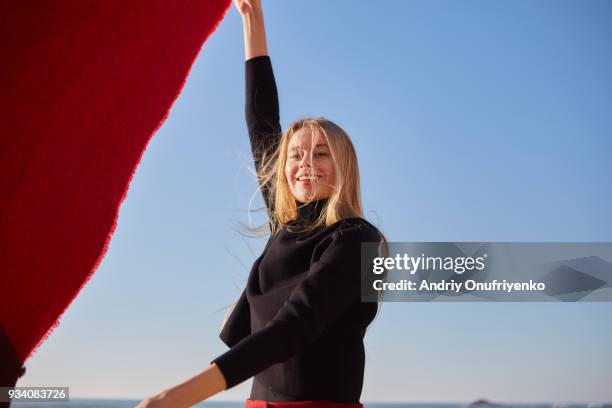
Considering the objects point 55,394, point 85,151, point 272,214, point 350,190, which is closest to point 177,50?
point 85,151

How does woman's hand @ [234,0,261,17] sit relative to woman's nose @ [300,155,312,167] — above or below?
above

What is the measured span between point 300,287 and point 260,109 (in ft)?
1.68

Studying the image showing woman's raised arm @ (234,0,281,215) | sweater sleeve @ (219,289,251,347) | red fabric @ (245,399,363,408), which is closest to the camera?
red fabric @ (245,399,363,408)

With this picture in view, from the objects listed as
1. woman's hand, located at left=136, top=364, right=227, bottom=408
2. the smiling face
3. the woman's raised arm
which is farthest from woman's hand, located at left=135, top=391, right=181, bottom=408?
the woman's raised arm

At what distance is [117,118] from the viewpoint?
1315mm

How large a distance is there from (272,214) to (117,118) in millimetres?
368

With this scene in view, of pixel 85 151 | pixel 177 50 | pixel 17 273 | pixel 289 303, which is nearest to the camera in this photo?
pixel 289 303

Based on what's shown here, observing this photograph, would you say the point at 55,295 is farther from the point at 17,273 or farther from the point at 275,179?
the point at 275,179

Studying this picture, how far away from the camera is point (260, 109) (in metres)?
1.31

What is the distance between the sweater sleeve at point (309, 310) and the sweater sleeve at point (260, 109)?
1.16 feet

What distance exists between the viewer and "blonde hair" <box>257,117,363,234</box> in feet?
3.59

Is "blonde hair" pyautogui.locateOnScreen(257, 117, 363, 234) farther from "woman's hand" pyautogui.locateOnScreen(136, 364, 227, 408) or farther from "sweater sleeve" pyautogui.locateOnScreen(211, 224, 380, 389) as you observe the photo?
"woman's hand" pyautogui.locateOnScreen(136, 364, 227, 408)

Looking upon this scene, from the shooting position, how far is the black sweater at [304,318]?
808mm

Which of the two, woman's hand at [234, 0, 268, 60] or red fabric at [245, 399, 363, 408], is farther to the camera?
woman's hand at [234, 0, 268, 60]
